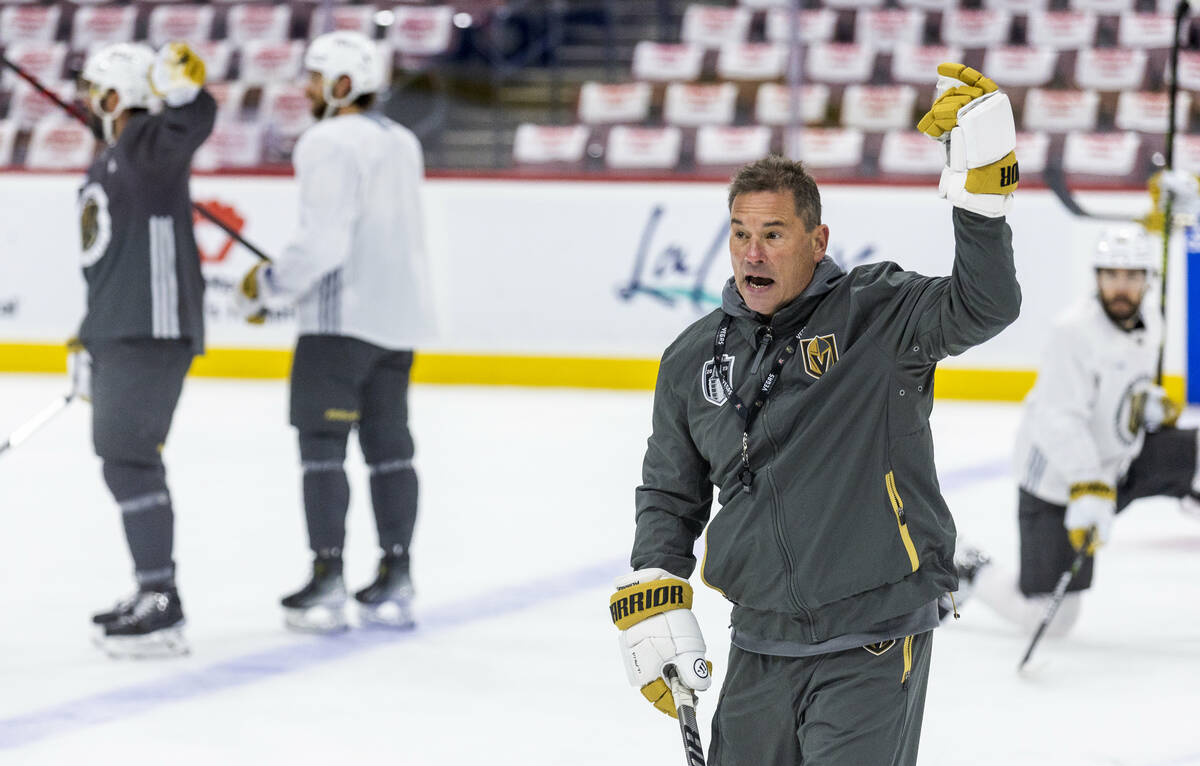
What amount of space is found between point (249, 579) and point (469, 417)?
3233mm

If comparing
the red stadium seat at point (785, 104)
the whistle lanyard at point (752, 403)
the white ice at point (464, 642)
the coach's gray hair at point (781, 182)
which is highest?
the red stadium seat at point (785, 104)

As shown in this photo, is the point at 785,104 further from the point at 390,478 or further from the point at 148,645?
the point at 148,645

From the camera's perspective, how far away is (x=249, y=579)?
5.14 m

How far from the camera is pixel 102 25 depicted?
11734mm

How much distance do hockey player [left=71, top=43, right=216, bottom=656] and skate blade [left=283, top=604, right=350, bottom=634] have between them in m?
0.35

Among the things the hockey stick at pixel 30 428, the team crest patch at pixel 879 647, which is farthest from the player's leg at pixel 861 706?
the hockey stick at pixel 30 428

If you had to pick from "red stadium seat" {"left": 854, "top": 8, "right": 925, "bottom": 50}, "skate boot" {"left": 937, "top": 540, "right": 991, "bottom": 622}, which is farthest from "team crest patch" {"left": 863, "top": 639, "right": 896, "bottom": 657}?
"red stadium seat" {"left": 854, "top": 8, "right": 925, "bottom": 50}

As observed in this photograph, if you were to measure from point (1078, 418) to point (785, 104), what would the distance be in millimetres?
5674

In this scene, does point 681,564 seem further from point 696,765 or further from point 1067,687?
point 1067,687

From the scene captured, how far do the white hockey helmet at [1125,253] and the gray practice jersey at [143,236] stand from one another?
236 centimetres

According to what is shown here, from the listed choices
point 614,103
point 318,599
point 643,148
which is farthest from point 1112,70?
point 318,599

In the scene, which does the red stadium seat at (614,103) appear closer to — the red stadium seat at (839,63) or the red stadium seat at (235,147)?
the red stadium seat at (839,63)

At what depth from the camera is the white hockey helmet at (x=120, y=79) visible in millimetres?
4246

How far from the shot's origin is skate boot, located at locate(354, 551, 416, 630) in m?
4.57
